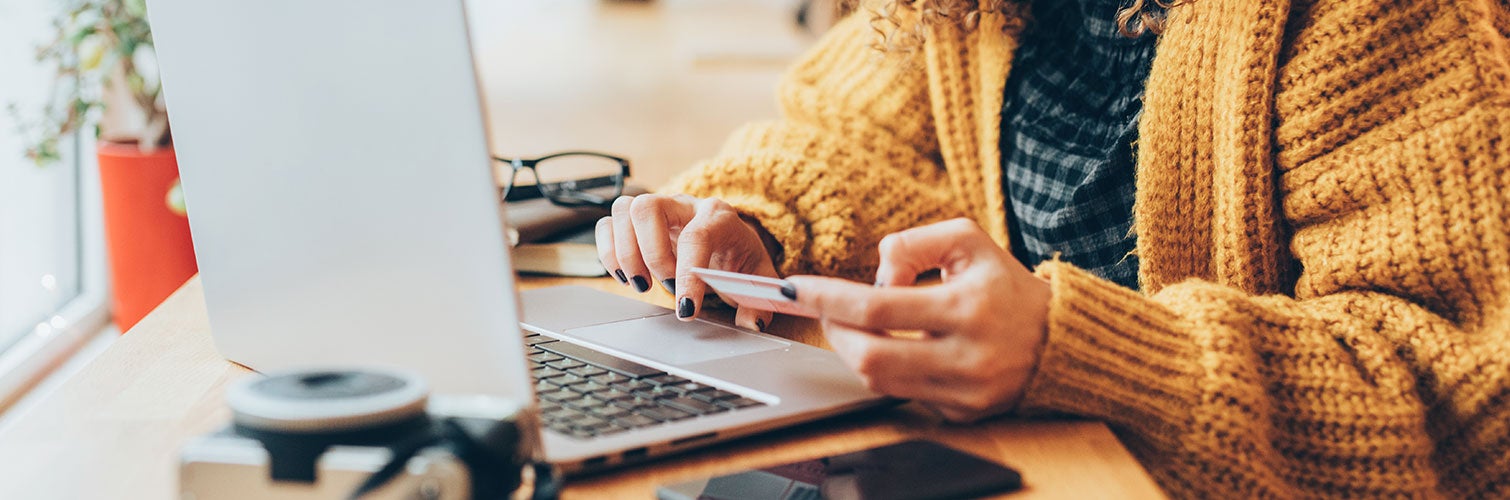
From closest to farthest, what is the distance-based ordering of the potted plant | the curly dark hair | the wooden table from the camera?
the wooden table
the curly dark hair
the potted plant

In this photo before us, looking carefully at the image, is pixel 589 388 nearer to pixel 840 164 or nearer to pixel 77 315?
pixel 840 164

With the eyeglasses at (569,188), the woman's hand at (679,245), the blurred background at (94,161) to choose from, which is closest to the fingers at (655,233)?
the woman's hand at (679,245)

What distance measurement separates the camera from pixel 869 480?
0.45 m

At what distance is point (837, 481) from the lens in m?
0.45

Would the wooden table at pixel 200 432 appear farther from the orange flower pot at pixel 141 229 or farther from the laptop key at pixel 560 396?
the orange flower pot at pixel 141 229


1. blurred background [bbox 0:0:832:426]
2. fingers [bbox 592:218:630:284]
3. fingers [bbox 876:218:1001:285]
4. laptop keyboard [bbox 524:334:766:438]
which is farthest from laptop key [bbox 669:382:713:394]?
blurred background [bbox 0:0:832:426]

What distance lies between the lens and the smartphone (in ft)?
1.44

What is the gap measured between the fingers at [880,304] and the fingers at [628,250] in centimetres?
26

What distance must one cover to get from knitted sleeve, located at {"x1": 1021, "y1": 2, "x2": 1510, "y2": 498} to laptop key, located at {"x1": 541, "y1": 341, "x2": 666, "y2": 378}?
0.64ft

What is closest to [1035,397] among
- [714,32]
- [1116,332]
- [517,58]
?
[1116,332]

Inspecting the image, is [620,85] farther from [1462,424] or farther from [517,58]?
[1462,424]

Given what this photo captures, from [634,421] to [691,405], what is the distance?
4 centimetres

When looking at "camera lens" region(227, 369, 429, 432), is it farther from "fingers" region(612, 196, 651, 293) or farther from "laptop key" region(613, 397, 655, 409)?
"fingers" region(612, 196, 651, 293)

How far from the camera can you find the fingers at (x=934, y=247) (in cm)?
53
